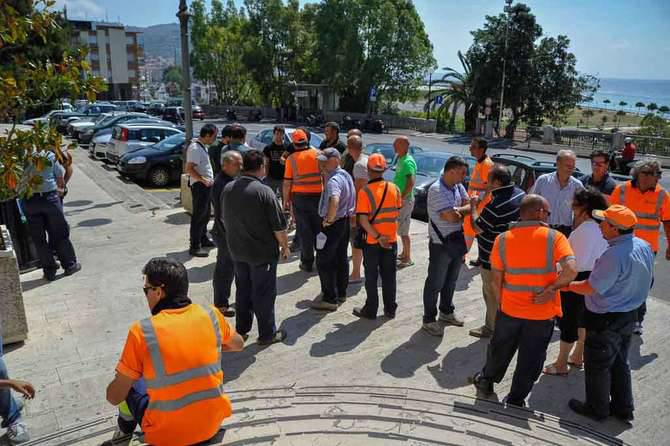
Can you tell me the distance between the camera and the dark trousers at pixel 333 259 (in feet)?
19.7

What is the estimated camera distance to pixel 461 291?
6.84m

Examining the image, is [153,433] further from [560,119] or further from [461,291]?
[560,119]

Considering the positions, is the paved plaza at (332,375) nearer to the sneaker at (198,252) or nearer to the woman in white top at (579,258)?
the woman in white top at (579,258)

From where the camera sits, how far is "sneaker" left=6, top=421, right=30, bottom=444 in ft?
12.2

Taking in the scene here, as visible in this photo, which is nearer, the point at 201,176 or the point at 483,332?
the point at 483,332

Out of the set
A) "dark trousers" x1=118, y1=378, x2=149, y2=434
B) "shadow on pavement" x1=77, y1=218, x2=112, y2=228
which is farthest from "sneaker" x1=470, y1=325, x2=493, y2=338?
"shadow on pavement" x1=77, y1=218, x2=112, y2=228

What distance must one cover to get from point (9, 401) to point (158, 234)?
18.5ft

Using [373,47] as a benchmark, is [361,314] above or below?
below

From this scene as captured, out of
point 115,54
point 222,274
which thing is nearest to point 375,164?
point 222,274

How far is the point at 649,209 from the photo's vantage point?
18.5 ft

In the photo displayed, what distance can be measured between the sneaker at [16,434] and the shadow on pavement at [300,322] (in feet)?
7.58

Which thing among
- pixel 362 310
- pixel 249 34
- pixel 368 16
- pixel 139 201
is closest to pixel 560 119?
pixel 368 16

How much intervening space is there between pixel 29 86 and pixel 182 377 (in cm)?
280

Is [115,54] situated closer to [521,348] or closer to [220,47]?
[220,47]
